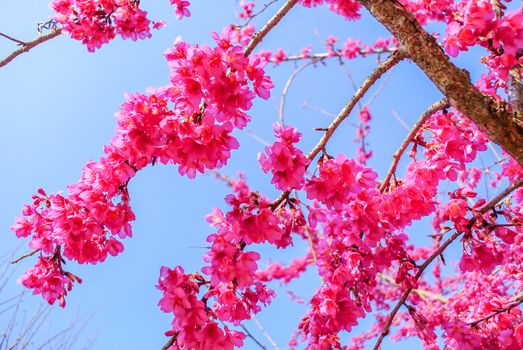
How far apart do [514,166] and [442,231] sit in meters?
0.77

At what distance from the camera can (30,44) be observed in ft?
10.5

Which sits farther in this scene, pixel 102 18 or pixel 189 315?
pixel 102 18

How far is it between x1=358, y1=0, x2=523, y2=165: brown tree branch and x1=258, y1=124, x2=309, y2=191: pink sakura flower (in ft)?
2.49

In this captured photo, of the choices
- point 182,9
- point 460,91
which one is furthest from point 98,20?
point 460,91

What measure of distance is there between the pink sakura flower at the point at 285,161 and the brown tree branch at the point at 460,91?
76cm

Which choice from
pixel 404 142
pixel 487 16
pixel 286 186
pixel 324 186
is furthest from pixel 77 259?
pixel 487 16

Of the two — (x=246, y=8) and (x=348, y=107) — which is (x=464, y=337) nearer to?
(x=348, y=107)

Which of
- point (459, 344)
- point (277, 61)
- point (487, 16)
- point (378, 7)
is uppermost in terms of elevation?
point (277, 61)

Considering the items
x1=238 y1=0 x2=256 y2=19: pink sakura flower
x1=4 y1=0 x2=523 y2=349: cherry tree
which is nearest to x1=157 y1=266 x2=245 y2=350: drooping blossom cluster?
x1=4 y1=0 x2=523 y2=349: cherry tree

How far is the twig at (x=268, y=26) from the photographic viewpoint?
252 centimetres

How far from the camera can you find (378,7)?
2.37m

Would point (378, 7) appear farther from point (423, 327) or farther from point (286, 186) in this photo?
point (423, 327)

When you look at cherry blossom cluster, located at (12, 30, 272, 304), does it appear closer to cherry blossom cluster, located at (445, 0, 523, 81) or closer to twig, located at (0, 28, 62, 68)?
cherry blossom cluster, located at (445, 0, 523, 81)

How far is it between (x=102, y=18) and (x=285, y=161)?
2.66 metres
